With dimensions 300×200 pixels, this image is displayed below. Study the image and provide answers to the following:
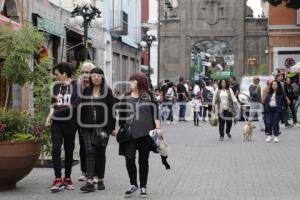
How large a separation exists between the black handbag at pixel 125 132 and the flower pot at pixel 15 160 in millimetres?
1264

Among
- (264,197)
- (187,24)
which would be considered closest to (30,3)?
(264,197)

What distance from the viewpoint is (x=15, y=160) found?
9359 millimetres

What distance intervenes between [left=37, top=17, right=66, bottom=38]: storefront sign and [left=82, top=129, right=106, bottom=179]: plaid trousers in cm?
1120

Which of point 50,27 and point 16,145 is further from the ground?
point 50,27

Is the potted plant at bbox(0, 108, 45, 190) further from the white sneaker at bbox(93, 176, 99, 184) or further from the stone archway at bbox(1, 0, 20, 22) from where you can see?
the stone archway at bbox(1, 0, 20, 22)

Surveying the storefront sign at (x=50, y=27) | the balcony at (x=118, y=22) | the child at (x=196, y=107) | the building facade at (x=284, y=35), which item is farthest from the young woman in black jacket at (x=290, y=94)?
the building facade at (x=284, y=35)

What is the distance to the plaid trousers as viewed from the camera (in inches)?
386

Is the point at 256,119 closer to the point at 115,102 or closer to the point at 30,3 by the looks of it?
the point at 30,3

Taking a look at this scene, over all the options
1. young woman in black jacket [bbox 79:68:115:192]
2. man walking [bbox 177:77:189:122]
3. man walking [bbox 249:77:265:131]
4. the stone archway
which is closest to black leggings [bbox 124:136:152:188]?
young woman in black jacket [bbox 79:68:115:192]

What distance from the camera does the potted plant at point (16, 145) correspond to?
30.6 feet

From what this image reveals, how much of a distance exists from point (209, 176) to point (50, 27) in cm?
1204

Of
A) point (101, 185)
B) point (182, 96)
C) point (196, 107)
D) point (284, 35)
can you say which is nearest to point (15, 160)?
point (101, 185)

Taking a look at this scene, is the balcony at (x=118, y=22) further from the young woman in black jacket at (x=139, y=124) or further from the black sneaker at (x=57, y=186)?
the young woman in black jacket at (x=139, y=124)

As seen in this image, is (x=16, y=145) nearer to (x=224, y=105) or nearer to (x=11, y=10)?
(x=224, y=105)
